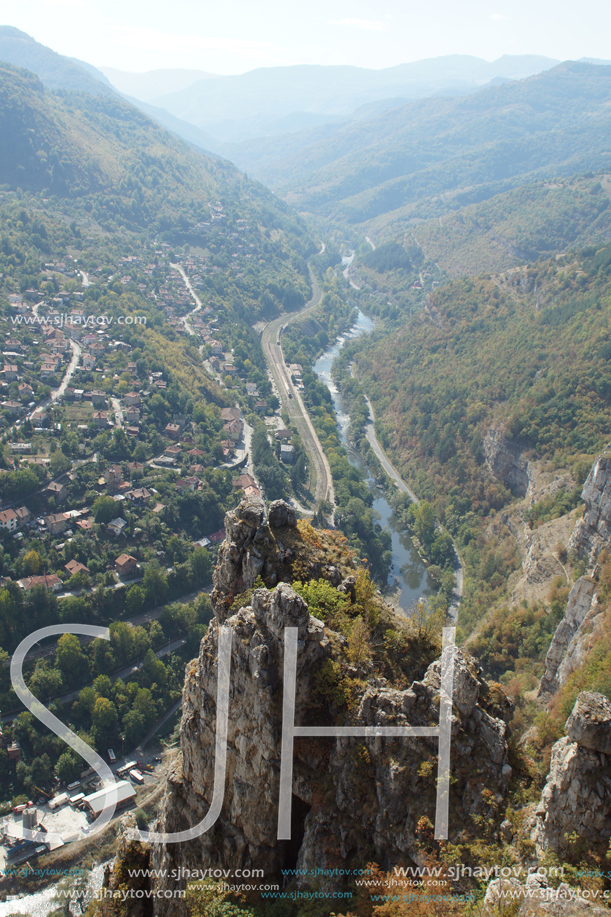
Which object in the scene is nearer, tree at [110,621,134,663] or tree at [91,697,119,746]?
tree at [91,697,119,746]

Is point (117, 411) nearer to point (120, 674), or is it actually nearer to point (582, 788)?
point (120, 674)

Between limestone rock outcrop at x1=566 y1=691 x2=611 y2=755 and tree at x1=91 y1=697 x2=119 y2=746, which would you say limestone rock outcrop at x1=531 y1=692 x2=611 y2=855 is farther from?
tree at x1=91 y1=697 x2=119 y2=746

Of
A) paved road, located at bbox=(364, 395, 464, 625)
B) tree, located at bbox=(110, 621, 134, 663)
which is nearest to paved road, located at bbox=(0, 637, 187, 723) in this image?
tree, located at bbox=(110, 621, 134, 663)

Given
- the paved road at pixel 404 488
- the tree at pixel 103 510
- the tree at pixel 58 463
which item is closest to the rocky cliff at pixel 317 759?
the paved road at pixel 404 488

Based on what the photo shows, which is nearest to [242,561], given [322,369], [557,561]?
[557,561]

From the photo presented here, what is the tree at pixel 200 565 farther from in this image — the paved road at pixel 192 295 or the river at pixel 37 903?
the paved road at pixel 192 295

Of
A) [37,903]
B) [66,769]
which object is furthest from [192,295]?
[37,903]
